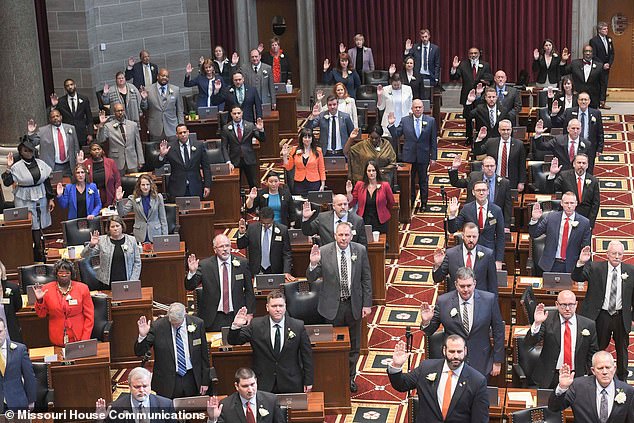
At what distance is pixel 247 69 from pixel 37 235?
5603mm

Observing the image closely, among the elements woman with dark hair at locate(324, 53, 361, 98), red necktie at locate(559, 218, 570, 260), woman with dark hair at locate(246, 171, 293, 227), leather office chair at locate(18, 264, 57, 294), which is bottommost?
leather office chair at locate(18, 264, 57, 294)

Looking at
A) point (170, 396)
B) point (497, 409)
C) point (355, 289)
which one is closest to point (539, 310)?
point (497, 409)

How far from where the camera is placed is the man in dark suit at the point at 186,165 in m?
15.3

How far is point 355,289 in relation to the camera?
11.4m

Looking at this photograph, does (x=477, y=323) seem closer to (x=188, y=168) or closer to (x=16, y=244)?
(x=188, y=168)

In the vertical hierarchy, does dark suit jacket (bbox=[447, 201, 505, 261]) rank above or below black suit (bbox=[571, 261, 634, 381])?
above

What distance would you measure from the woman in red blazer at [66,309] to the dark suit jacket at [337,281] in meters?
2.22

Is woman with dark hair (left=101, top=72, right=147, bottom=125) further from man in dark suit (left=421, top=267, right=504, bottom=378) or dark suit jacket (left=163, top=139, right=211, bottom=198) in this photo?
man in dark suit (left=421, top=267, right=504, bottom=378)

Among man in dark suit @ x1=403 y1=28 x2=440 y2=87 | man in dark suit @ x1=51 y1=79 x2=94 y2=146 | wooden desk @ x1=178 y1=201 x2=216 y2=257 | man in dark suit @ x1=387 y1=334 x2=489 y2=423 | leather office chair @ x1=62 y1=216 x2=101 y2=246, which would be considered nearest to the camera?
man in dark suit @ x1=387 y1=334 x2=489 y2=423

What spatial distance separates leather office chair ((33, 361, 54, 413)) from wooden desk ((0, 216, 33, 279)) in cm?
427

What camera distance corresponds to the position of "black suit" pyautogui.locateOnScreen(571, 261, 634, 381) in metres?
11.1

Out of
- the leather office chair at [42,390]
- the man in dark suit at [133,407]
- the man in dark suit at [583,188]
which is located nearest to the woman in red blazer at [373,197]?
the man in dark suit at [583,188]

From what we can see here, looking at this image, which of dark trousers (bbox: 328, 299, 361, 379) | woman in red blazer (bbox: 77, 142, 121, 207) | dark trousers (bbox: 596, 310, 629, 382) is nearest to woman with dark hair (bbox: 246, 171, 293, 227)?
dark trousers (bbox: 328, 299, 361, 379)

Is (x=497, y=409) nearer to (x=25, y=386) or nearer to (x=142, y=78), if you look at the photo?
(x=25, y=386)
